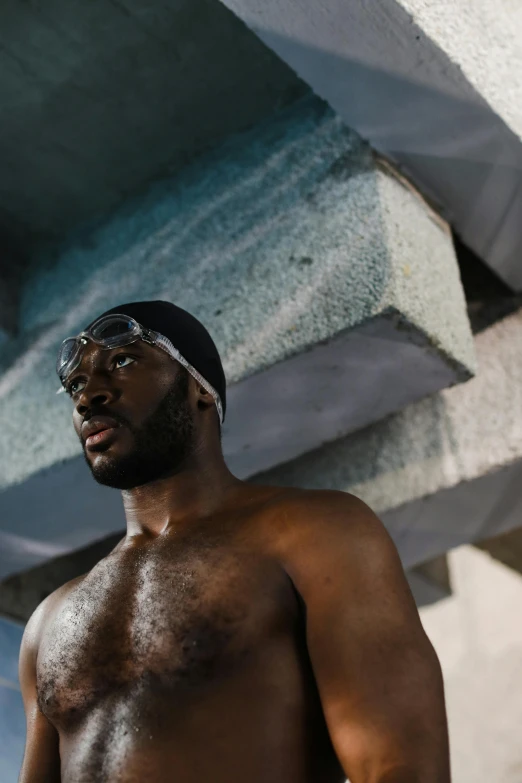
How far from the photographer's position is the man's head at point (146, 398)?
1239 mm

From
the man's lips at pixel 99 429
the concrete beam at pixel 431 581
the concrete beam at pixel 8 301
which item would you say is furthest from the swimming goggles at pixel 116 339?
the concrete beam at pixel 431 581

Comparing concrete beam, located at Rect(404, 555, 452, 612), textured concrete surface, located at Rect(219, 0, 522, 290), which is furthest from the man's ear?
concrete beam, located at Rect(404, 555, 452, 612)

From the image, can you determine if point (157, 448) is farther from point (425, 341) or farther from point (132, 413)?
point (425, 341)

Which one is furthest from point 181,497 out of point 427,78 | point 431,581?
point 431,581

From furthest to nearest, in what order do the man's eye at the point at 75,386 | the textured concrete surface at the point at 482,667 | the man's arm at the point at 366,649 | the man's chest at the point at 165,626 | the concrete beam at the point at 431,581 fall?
the textured concrete surface at the point at 482,667
the concrete beam at the point at 431,581
the man's eye at the point at 75,386
the man's chest at the point at 165,626
the man's arm at the point at 366,649

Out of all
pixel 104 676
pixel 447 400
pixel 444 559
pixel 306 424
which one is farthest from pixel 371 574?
pixel 444 559

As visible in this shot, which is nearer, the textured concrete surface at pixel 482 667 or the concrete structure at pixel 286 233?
the concrete structure at pixel 286 233

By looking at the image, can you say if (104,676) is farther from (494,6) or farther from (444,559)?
(444,559)

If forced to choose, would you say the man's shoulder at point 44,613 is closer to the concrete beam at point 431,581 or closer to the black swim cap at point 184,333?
the black swim cap at point 184,333

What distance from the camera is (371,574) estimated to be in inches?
40.8

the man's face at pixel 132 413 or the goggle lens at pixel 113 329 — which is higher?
the goggle lens at pixel 113 329

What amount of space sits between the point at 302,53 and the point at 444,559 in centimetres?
279

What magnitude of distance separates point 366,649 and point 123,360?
0.60 meters

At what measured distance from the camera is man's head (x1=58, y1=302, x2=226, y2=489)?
1239 mm
